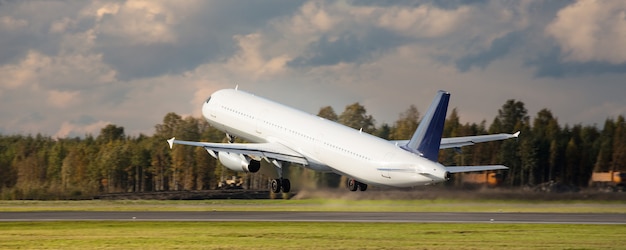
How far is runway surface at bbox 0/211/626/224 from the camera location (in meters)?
69.4

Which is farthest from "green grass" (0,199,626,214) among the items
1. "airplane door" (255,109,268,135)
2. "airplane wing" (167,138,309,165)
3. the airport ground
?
"airplane door" (255,109,268,135)

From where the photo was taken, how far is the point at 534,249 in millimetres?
50438

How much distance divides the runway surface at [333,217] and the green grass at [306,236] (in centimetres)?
406

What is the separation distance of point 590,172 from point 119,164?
76089 millimetres

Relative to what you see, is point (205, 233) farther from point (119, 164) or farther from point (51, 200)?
point (119, 164)

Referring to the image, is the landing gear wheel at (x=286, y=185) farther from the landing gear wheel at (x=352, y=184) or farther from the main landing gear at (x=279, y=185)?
the landing gear wheel at (x=352, y=184)

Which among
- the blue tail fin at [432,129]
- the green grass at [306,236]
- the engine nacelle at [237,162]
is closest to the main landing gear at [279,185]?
the engine nacelle at [237,162]

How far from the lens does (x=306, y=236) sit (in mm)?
58406

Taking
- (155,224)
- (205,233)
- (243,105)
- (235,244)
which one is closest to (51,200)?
(243,105)

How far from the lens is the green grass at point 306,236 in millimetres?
53094

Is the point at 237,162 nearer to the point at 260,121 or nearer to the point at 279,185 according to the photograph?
the point at 279,185

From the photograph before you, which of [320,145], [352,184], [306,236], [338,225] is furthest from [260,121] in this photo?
[306,236]

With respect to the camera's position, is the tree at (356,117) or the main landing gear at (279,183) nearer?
the main landing gear at (279,183)

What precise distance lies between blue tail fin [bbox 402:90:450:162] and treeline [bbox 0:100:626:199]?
4394 centimetres
